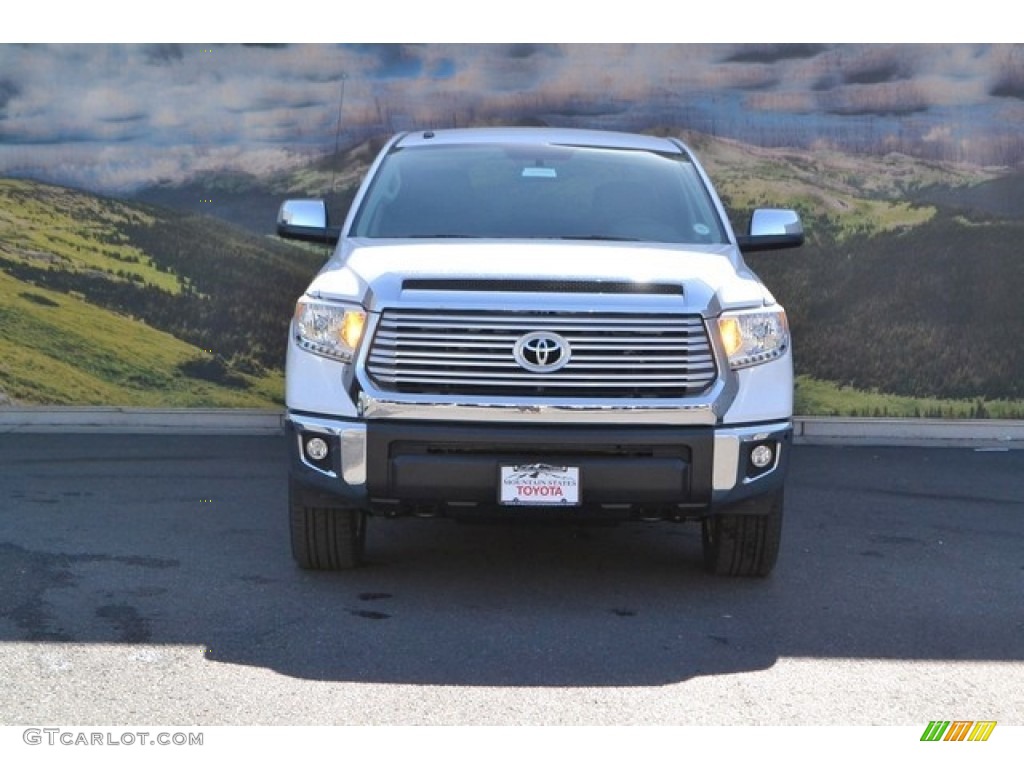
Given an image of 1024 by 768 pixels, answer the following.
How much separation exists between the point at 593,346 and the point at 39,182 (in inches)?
296

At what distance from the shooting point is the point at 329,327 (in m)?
7.11

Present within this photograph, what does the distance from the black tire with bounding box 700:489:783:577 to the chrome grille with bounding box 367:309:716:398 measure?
2.56 ft

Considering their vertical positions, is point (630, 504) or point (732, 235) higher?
point (732, 235)

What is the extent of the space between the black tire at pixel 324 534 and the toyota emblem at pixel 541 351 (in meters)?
1.06

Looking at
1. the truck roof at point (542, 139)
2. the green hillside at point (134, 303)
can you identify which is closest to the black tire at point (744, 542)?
the truck roof at point (542, 139)

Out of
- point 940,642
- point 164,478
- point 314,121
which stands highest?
point 314,121

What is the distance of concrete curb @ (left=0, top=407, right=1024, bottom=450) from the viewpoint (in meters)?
13.2

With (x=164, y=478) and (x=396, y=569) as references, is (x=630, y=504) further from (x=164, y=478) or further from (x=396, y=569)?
(x=164, y=478)

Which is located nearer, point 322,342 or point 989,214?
point 322,342

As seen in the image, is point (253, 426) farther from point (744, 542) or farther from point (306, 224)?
point (744, 542)

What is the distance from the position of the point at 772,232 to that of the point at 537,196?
43.9 inches

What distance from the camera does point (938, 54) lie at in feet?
43.3

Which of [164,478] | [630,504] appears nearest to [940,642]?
[630,504]
